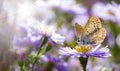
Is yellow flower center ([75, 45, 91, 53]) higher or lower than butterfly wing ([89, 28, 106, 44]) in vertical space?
lower

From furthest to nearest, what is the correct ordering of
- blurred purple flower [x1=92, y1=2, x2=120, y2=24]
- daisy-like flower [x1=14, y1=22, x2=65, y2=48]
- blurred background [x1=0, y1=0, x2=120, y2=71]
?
1. blurred purple flower [x1=92, y1=2, x2=120, y2=24]
2. blurred background [x1=0, y1=0, x2=120, y2=71]
3. daisy-like flower [x1=14, y1=22, x2=65, y2=48]

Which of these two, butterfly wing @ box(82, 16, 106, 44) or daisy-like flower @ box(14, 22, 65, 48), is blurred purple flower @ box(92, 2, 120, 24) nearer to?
daisy-like flower @ box(14, 22, 65, 48)

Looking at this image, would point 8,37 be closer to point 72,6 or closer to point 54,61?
point 54,61

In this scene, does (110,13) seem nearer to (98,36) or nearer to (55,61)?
(55,61)

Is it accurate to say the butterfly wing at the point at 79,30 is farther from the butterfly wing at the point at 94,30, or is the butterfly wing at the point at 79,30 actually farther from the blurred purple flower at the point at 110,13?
the blurred purple flower at the point at 110,13

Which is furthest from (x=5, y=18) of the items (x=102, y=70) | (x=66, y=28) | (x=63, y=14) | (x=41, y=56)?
(x=63, y=14)

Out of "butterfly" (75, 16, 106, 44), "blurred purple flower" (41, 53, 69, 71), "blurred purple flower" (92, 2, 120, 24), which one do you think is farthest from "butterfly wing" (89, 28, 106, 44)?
"blurred purple flower" (92, 2, 120, 24)

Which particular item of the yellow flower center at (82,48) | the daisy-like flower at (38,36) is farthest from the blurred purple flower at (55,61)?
the yellow flower center at (82,48)

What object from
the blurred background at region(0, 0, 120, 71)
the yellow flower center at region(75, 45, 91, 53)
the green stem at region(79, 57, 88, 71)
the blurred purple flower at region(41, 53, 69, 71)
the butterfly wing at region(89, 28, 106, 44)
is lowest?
the blurred background at region(0, 0, 120, 71)
